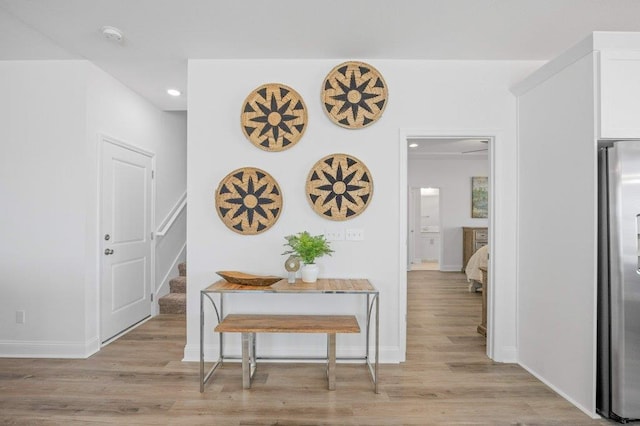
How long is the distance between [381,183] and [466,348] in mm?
1776

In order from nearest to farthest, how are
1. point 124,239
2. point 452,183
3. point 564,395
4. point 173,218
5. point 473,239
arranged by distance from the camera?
1. point 564,395
2. point 124,239
3. point 173,218
4. point 473,239
5. point 452,183

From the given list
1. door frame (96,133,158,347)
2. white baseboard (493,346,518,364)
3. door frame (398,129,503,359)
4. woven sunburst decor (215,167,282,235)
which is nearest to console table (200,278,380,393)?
door frame (398,129,503,359)

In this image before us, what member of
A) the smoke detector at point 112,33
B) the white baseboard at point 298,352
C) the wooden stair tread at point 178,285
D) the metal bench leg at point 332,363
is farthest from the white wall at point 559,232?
the wooden stair tread at point 178,285

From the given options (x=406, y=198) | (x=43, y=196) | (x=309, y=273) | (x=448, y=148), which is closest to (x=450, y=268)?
(x=448, y=148)

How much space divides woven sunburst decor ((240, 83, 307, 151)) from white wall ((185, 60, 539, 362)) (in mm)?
74

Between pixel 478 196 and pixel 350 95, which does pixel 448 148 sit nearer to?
pixel 478 196

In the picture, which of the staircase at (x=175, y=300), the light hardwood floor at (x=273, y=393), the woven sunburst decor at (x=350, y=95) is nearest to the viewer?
the light hardwood floor at (x=273, y=393)

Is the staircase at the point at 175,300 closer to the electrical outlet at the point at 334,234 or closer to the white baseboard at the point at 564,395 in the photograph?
the electrical outlet at the point at 334,234

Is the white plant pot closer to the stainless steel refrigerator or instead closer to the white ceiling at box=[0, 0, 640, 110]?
the white ceiling at box=[0, 0, 640, 110]

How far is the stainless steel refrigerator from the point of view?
212 cm

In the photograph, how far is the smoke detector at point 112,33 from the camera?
2.64 m

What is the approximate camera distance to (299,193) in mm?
3102

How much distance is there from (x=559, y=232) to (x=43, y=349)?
4252 millimetres

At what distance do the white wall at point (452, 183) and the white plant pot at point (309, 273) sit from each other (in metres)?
5.99
